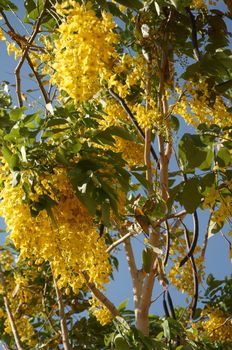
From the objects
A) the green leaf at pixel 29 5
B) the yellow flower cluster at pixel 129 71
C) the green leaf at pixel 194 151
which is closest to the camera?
the green leaf at pixel 194 151

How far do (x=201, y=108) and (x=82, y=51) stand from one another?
3.49ft

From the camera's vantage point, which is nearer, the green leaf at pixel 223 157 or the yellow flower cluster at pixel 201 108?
the green leaf at pixel 223 157

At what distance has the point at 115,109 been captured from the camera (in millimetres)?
2992

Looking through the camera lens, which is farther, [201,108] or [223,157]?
[201,108]

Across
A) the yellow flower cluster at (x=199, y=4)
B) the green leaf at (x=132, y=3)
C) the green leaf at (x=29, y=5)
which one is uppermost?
the green leaf at (x=29, y=5)

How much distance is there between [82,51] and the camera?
1.71 metres

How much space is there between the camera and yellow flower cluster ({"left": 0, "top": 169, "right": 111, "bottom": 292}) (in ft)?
6.20

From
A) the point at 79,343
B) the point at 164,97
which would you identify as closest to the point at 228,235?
the point at 164,97

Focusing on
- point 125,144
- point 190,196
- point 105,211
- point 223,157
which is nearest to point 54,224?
point 105,211

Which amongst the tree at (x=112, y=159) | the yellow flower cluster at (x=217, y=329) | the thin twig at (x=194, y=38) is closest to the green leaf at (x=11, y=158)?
the tree at (x=112, y=159)

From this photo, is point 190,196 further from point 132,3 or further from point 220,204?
point 132,3

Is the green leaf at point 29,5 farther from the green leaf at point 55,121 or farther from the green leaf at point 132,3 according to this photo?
the green leaf at point 55,121

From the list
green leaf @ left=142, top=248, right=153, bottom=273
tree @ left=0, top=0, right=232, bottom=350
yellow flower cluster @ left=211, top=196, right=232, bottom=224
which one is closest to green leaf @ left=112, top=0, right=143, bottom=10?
tree @ left=0, top=0, right=232, bottom=350

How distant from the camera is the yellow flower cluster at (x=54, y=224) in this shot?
6.20 feet
